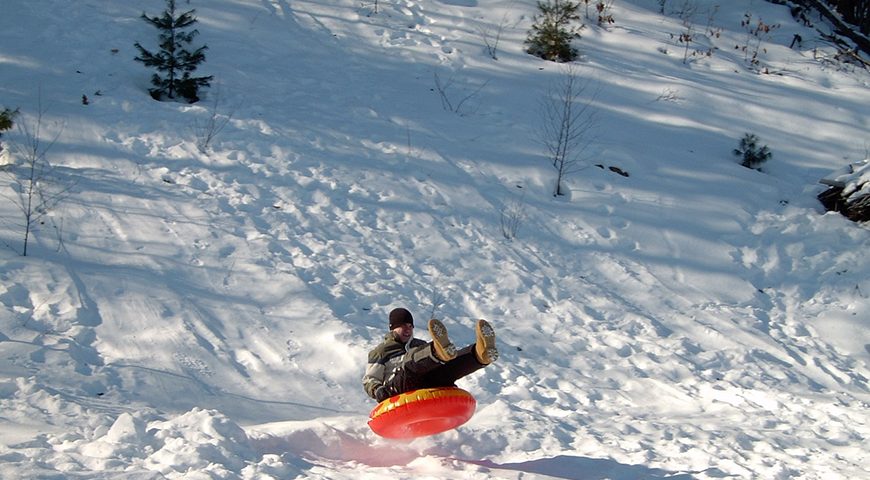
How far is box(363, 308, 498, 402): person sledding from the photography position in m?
4.98

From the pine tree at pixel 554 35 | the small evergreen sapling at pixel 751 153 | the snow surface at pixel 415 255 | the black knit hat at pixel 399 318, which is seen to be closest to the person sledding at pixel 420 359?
the black knit hat at pixel 399 318

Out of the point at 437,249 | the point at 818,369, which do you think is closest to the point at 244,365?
the point at 437,249

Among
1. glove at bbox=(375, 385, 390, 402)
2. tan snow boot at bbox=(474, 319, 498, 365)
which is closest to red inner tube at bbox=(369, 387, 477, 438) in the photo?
glove at bbox=(375, 385, 390, 402)

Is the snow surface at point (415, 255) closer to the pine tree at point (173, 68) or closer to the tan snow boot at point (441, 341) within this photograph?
the pine tree at point (173, 68)

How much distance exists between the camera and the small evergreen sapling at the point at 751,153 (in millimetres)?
10781

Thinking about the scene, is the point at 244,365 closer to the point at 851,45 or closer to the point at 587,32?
the point at 587,32

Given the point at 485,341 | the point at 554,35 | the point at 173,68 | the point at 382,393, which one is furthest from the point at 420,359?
the point at 554,35

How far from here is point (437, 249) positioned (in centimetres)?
869

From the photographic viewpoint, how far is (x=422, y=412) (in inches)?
202

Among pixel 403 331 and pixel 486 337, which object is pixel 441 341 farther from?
pixel 403 331

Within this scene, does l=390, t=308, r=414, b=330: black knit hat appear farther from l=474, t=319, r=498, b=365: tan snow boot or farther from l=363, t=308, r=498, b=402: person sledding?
l=474, t=319, r=498, b=365: tan snow boot

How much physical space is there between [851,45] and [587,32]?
186 inches

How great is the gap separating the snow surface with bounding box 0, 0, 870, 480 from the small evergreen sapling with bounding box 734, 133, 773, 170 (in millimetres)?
169

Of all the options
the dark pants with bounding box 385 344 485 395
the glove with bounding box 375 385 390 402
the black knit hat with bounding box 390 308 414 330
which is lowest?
the glove with bounding box 375 385 390 402
